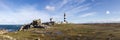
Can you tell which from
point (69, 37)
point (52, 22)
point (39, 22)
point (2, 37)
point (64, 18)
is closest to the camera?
point (2, 37)

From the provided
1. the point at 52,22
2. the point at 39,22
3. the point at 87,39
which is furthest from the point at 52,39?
the point at 52,22

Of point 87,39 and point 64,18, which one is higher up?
point 64,18

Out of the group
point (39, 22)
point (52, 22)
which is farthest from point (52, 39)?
point (52, 22)

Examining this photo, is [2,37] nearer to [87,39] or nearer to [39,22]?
[87,39]

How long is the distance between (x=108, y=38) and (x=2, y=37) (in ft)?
84.6

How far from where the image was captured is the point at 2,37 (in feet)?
192

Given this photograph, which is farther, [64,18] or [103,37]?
[64,18]

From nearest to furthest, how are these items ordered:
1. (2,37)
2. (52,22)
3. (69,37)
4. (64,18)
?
(2,37) → (69,37) → (52,22) → (64,18)

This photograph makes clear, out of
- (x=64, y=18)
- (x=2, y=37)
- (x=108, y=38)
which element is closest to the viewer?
(x=2, y=37)

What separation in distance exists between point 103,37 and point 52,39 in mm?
13074

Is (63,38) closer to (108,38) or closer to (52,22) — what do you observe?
(108,38)

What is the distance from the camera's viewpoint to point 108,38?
2453 inches

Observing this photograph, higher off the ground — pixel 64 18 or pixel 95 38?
pixel 64 18

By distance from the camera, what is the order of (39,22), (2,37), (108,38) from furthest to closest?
1. (39,22)
2. (108,38)
3. (2,37)
